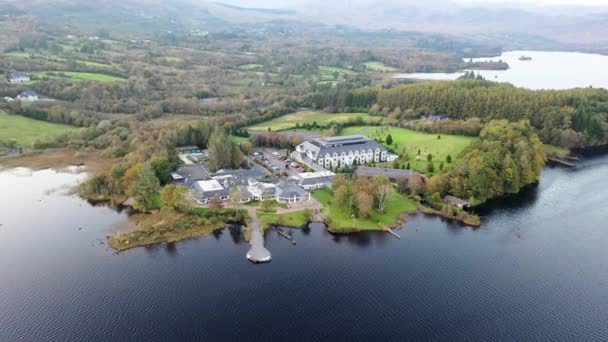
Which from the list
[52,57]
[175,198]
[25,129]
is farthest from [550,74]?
[52,57]

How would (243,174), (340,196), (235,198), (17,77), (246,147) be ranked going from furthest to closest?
(17,77), (246,147), (243,174), (235,198), (340,196)

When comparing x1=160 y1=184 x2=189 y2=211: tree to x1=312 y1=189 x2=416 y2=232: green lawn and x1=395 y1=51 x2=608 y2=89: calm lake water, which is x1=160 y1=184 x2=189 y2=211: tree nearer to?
x1=312 y1=189 x2=416 y2=232: green lawn

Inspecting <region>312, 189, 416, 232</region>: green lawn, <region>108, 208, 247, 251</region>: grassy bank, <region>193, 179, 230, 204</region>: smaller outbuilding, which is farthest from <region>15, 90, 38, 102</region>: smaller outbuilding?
<region>312, 189, 416, 232</region>: green lawn

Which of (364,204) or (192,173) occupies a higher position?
(364,204)

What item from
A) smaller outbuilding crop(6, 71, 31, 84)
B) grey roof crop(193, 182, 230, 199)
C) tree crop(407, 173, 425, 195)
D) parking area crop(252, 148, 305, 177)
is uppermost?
smaller outbuilding crop(6, 71, 31, 84)

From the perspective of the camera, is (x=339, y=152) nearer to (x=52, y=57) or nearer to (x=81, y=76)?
(x=81, y=76)

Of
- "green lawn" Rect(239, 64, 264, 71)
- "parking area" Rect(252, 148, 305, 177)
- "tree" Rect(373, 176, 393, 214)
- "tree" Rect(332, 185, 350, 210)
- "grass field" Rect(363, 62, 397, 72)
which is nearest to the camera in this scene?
"tree" Rect(373, 176, 393, 214)
